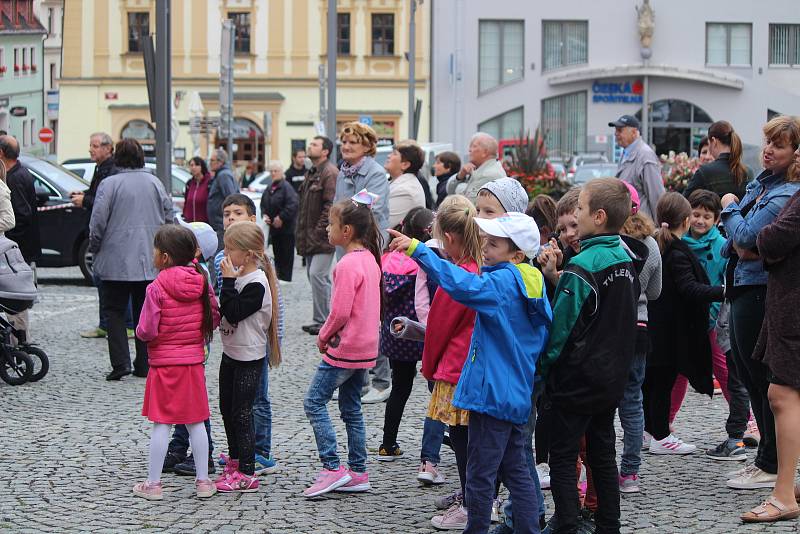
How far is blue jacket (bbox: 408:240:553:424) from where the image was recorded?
18.2 feet

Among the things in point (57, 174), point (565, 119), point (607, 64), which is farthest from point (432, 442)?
point (565, 119)

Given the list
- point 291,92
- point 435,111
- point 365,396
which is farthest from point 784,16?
point 365,396

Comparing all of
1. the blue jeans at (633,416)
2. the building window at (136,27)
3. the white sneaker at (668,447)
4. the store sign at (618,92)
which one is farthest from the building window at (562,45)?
the blue jeans at (633,416)

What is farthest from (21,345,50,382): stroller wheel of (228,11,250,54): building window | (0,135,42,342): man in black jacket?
(228,11,250,54): building window

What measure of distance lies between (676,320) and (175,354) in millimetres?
2942

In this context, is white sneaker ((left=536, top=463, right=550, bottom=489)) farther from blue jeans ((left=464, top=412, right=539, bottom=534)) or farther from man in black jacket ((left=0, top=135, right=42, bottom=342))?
man in black jacket ((left=0, top=135, right=42, bottom=342))

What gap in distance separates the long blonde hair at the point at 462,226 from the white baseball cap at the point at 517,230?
28 cm

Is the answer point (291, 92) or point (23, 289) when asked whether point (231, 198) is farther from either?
point (291, 92)

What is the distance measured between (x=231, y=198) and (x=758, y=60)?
52257 millimetres

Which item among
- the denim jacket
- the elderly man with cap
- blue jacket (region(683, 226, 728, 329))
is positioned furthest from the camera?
the elderly man with cap

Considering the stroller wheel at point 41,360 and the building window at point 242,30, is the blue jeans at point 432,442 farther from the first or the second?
the building window at point 242,30

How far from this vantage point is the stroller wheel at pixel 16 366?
10336 millimetres

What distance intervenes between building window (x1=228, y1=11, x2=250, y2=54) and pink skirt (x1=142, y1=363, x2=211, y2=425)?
175ft

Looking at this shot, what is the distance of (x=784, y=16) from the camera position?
57.2m
